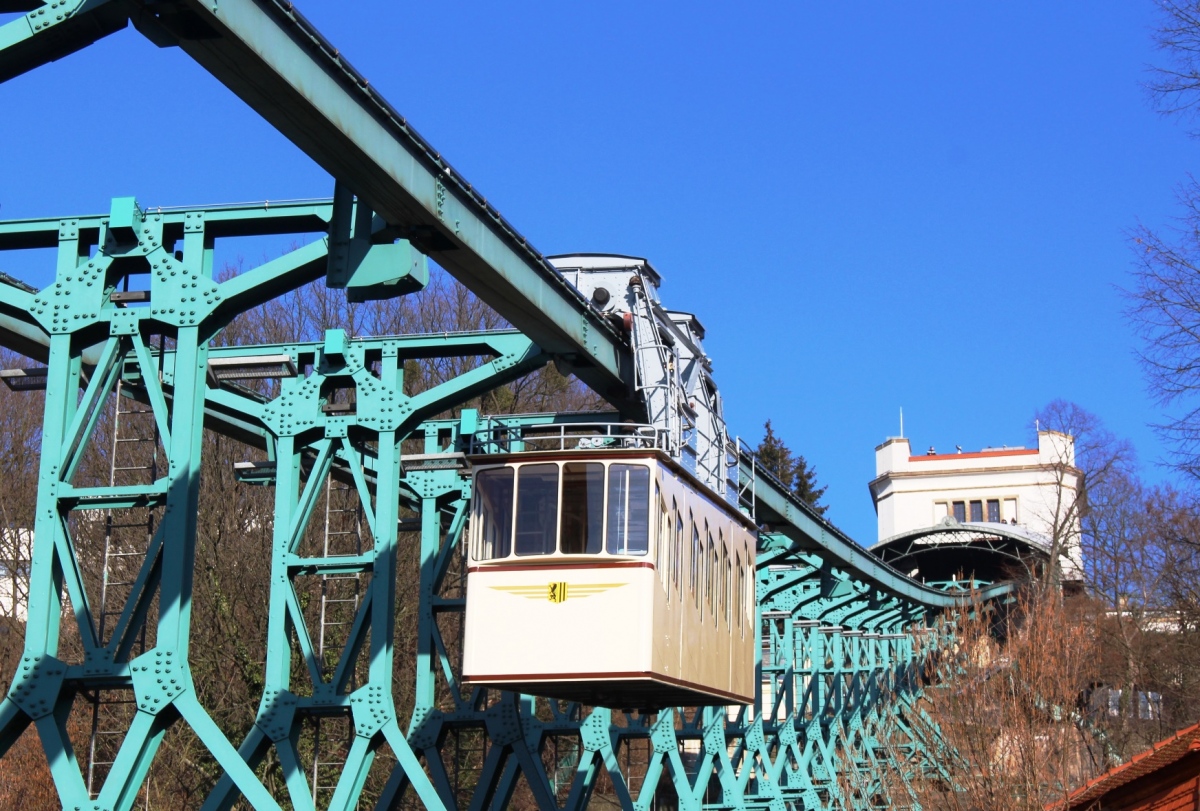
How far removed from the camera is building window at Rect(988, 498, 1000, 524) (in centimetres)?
8044

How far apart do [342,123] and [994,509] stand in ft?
236

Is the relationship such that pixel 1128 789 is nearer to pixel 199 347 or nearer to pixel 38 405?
pixel 199 347

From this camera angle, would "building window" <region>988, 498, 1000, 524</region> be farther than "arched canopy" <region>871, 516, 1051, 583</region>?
Yes

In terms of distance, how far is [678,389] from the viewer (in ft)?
59.0

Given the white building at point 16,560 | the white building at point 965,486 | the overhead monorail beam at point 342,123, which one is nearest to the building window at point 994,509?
the white building at point 965,486

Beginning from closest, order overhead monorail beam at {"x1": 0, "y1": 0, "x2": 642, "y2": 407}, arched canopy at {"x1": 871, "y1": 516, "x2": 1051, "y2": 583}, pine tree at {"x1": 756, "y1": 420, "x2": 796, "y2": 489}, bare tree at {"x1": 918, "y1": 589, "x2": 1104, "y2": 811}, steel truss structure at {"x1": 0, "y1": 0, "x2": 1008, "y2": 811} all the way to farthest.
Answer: overhead monorail beam at {"x1": 0, "y1": 0, "x2": 642, "y2": 407} → steel truss structure at {"x1": 0, "y1": 0, "x2": 1008, "y2": 811} → bare tree at {"x1": 918, "y1": 589, "x2": 1104, "y2": 811} → arched canopy at {"x1": 871, "y1": 516, "x2": 1051, "y2": 583} → pine tree at {"x1": 756, "y1": 420, "x2": 796, "y2": 489}

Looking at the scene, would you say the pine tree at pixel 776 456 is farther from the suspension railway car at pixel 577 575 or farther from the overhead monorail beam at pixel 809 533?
the suspension railway car at pixel 577 575

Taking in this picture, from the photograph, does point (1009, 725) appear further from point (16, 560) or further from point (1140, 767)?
point (16, 560)

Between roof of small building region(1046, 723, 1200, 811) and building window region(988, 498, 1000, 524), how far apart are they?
6058 cm

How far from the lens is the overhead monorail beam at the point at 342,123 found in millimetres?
10898

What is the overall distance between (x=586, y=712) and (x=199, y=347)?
9.96 meters

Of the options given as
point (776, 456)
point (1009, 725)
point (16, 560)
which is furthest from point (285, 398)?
point (776, 456)

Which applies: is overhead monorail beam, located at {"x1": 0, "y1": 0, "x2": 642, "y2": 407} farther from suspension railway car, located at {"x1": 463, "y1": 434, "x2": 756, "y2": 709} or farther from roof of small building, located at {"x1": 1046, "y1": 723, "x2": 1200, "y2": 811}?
roof of small building, located at {"x1": 1046, "y1": 723, "x2": 1200, "y2": 811}

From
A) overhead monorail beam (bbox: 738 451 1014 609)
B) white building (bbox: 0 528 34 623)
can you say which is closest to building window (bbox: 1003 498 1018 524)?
overhead monorail beam (bbox: 738 451 1014 609)
